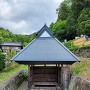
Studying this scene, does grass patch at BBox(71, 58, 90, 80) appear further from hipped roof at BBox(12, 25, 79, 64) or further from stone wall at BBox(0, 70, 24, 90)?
stone wall at BBox(0, 70, 24, 90)

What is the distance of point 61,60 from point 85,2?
22.3 meters

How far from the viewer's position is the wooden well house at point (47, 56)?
12445 mm

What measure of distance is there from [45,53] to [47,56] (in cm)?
31

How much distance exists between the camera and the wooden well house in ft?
40.8

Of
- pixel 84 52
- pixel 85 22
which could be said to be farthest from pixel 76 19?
pixel 84 52

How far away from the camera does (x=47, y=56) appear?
12594 mm

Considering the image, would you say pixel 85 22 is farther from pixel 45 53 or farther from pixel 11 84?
pixel 11 84

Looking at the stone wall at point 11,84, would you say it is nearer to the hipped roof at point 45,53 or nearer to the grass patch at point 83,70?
the hipped roof at point 45,53

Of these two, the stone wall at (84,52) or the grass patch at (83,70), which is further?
the stone wall at (84,52)

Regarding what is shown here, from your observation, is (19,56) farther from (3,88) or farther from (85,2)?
(85,2)

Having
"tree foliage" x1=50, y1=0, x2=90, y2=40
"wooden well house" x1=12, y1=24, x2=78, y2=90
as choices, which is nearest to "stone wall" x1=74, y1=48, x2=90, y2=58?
"tree foliage" x1=50, y1=0, x2=90, y2=40

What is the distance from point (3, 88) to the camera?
30.5 ft

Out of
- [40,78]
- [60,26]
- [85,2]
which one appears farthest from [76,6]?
[40,78]

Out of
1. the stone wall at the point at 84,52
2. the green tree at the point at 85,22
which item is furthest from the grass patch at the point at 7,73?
the green tree at the point at 85,22
